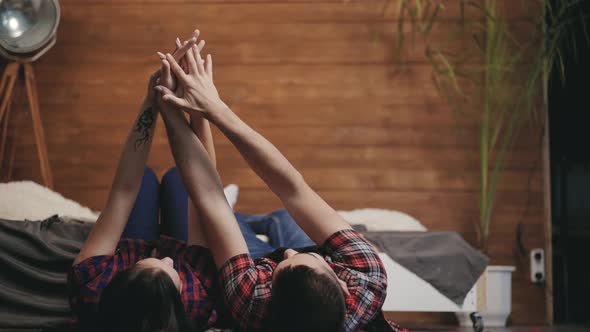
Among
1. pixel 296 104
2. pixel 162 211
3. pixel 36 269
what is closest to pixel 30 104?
pixel 296 104

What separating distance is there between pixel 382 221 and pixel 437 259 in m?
0.62

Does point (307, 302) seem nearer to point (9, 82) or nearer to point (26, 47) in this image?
point (26, 47)

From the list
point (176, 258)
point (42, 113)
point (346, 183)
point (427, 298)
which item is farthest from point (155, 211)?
point (42, 113)

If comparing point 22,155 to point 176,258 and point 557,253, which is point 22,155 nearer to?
point 176,258

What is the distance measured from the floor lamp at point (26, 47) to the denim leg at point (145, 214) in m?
1.58

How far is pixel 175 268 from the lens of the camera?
1.67 m

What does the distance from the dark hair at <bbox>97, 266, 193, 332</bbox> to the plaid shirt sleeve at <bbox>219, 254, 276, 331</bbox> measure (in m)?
0.18

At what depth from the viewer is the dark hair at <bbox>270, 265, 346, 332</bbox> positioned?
4.27 feet

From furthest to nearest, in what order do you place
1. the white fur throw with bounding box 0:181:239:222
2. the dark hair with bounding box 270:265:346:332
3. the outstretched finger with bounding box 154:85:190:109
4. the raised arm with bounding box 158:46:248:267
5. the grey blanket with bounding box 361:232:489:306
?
the grey blanket with bounding box 361:232:489:306
the white fur throw with bounding box 0:181:239:222
the outstretched finger with bounding box 154:85:190:109
the raised arm with bounding box 158:46:248:267
the dark hair with bounding box 270:265:346:332

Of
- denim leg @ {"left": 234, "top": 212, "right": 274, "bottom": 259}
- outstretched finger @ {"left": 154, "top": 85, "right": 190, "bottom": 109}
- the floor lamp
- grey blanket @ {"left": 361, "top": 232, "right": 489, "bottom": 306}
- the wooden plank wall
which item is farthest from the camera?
the wooden plank wall

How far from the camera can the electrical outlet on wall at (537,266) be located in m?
3.72

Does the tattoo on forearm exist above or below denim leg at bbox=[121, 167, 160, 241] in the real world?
above

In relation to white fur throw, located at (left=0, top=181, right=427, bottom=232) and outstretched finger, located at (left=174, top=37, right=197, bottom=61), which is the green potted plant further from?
outstretched finger, located at (left=174, top=37, right=197, bottom=61)

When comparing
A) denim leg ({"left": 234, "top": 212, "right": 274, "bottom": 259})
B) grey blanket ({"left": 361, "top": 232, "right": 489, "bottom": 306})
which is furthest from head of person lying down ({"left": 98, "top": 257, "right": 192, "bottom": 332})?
grey blanket ({"left": 361, "top": 232, "right": 489, "bottom": 306})
